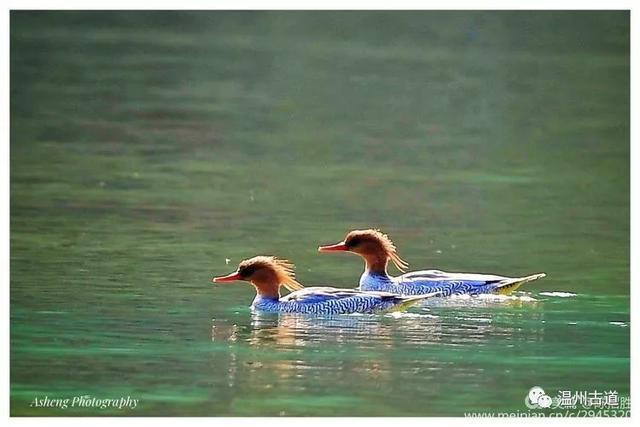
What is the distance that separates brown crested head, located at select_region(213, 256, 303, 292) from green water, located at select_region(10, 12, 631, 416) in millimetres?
171

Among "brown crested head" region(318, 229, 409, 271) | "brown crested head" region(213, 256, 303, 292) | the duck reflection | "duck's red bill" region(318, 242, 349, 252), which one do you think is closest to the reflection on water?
the duck reflection

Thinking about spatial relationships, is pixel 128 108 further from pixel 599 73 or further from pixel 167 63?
pixel 599 73

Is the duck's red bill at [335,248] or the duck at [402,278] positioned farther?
the duck's red bill at [335,248]

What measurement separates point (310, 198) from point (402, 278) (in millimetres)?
2322

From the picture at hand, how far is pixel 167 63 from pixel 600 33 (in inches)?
221

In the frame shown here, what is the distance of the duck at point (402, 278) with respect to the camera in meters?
9.84

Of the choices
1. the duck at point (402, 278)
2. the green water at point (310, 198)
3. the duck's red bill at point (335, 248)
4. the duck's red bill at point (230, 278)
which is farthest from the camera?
the duck's red bill at point (335, 248)

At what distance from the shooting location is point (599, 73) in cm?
1664

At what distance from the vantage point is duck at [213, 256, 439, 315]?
9359mm

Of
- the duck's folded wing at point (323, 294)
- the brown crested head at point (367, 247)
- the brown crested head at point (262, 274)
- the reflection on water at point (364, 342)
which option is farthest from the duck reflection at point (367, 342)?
the brown crested head at point (367, 247)

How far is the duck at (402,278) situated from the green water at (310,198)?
136 mm

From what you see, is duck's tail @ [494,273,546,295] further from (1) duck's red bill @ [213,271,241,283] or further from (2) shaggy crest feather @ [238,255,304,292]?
(1) duck's red bill @ [213,271,241,283]

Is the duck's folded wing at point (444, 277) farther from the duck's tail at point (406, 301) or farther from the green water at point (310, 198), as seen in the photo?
the duck's tail at point (406, 301)
